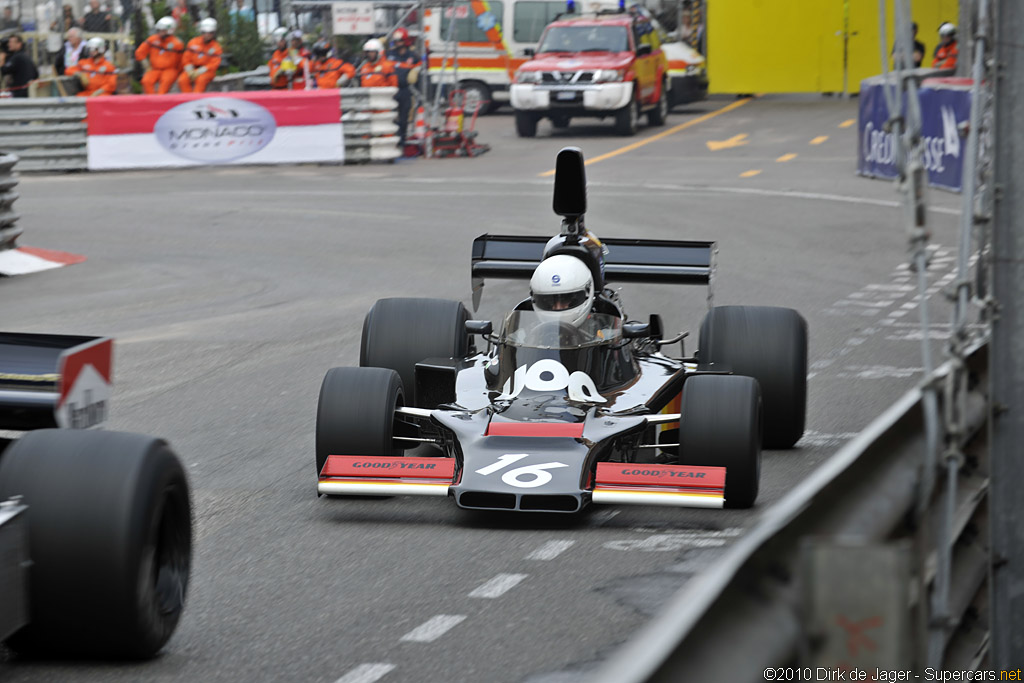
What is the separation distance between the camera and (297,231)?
1827cm

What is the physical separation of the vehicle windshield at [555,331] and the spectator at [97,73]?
66.3 feet

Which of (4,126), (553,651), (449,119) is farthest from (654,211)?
(553,651)

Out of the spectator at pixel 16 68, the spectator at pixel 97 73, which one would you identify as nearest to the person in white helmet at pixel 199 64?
the spectator at pixel 97 73

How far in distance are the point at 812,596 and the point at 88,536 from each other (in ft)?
9.50

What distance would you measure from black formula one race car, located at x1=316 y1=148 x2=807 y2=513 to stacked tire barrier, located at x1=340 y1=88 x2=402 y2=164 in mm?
15670

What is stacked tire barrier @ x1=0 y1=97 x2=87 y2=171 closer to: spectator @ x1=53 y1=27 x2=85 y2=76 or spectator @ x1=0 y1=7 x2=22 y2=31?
spectator @ x1=53 y1=27 x2=85 y2=76

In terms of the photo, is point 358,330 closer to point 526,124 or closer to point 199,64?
point 199,64

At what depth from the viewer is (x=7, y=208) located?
16.1m

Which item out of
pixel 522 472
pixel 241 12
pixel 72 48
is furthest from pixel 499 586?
pixel 241 12

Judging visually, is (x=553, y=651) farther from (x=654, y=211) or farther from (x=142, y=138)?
(x=142, y=138)

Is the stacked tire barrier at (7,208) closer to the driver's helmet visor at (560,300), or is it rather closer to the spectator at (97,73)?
the driver's helmet visor at (560,300)

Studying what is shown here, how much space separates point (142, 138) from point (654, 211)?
356 inches

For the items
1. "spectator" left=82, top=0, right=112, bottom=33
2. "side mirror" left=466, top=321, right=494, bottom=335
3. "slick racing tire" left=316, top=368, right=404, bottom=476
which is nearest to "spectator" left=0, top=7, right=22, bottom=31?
"spectator" left=82, top=0, right=112, bottom=33

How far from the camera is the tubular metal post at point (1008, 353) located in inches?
155
